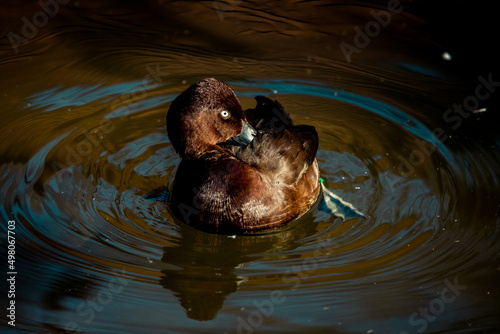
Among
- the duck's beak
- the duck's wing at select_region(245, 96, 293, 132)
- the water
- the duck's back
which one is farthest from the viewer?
the duck's wing at select_region(245, 96, 293, 132)

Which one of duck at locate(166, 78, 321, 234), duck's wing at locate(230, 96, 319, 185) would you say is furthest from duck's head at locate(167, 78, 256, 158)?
duck's wing at locate(230, 96, 319, 185)

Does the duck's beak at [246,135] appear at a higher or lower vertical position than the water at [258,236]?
higher

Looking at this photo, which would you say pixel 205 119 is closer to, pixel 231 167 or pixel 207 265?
pixel 231 167

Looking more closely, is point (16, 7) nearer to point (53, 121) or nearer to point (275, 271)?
point (53, 121)

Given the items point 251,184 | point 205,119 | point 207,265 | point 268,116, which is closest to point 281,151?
point 251,184

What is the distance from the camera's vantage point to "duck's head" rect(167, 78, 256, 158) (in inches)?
198

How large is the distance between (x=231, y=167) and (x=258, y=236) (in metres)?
0.56

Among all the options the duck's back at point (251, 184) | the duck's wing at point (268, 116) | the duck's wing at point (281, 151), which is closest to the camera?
the duck's back at point (251, 184)

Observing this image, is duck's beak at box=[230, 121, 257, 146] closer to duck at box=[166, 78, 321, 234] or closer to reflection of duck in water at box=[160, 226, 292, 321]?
duck at box=[166, 78, 321, 234]

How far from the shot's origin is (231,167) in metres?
5.07

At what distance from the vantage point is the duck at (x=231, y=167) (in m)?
5.01

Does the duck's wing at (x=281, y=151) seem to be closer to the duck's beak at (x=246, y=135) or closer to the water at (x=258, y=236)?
the duck's beak at (x=246, y=135)

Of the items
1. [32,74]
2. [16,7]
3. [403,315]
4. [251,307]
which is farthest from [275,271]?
[16,7]

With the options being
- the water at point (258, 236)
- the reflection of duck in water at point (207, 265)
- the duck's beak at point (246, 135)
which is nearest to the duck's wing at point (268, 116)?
the duck's beak at point (246, 135)
